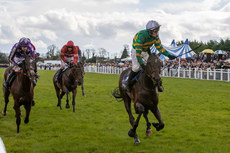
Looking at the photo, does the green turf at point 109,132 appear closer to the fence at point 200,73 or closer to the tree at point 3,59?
the fence at point 200,73

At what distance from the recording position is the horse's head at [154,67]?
6004mm

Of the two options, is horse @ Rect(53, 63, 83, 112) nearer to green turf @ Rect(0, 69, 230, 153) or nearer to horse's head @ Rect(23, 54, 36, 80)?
green turf @ Rect(0, 69, 230, 153)

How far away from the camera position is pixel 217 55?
1618 inches

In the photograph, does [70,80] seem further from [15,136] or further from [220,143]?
[220,143]

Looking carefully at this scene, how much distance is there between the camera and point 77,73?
11766 mm

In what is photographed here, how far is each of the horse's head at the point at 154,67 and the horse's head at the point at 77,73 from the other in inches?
227

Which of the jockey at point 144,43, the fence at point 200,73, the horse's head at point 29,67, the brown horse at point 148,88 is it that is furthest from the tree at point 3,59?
the brown horse at point 148,88

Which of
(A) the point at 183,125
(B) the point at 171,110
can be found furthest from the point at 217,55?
(A) the point at 183,125

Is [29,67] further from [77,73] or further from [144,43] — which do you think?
[77,73]

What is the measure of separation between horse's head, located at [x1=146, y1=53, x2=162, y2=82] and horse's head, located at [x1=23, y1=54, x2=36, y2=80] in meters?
2.95

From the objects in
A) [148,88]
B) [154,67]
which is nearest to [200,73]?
[148,88]

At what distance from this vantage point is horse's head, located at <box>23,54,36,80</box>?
24.2 ft

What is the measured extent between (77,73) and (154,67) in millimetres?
6152

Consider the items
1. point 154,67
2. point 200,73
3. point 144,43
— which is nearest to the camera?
point 154,67
